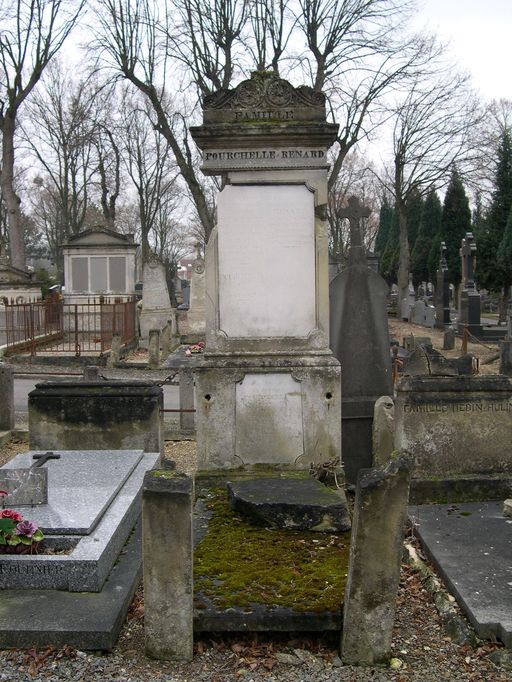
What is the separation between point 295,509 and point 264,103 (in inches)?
131

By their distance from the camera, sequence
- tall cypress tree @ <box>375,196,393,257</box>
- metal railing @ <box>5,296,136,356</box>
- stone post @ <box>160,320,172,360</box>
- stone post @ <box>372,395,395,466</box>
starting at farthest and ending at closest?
tall cypress tree @ <box>375,196,393,257</box>
stone post @ <box>160,320,172,360</box>
metal railing @ <box>5,296,136,356</box>
stone post @ <box>372,395,395,466</box>

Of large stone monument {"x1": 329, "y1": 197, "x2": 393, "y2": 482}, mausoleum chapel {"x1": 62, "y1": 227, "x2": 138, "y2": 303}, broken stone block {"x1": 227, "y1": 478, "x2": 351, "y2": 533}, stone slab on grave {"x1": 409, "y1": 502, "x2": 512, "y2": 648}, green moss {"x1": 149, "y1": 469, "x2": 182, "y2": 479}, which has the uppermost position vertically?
mausoleum chapel {"x1": 62, "y1": 227, "x2": 138, "y2": 303}

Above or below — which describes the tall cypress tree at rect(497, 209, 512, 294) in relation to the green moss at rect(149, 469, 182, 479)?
above

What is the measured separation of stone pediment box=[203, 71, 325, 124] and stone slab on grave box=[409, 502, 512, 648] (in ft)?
11.2

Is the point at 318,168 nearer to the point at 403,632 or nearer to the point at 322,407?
the point at 322,407

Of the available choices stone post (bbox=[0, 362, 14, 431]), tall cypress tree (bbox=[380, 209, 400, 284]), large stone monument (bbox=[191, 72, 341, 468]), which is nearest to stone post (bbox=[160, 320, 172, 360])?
stone post (bbox=[0, 362, 14, 431])

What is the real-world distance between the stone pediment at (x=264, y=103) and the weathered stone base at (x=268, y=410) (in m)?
2.01

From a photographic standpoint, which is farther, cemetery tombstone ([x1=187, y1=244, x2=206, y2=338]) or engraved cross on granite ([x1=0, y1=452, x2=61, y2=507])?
cemetery tombstone ([x1=187, y1=244, x2=206, y2=338])

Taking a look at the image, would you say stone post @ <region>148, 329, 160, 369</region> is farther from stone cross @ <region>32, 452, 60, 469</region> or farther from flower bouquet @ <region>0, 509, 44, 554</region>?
flower bouquet @ <region>0, 509, 44, 554</region>

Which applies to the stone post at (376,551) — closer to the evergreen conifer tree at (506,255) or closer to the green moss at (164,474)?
the green moss at (164,474)

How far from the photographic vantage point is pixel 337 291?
25.0 feet

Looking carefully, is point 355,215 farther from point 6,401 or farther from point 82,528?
point 6,401

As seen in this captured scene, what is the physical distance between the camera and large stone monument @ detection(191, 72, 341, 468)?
601 centimetres

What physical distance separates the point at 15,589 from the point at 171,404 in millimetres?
8784
